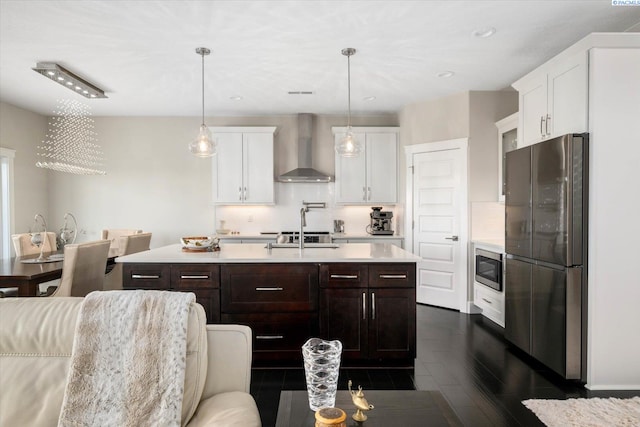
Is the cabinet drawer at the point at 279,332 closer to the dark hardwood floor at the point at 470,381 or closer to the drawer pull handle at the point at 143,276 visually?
the dark hardwood floor at the point at 470,381

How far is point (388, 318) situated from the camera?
300cm

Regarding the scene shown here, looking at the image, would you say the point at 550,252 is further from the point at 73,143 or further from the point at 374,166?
the point at 73,143

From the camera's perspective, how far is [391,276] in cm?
301

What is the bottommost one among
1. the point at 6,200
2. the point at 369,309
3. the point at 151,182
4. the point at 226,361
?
the point at 369,309

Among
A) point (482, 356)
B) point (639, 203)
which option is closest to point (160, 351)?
point (482, 356)

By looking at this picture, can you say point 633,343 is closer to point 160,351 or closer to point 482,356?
point 482,356

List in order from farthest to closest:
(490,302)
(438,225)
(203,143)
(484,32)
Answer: (438,225) < (490,302) < (203,143) < (484,32)

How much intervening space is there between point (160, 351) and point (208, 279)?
176 centimetres

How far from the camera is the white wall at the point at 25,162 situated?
5254 millimetres

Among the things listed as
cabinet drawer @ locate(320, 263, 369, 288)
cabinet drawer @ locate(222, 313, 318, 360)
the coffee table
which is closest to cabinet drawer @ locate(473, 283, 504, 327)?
cabinet drawer @ locate(320, 263, 369, 288)

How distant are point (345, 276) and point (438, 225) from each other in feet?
7.96

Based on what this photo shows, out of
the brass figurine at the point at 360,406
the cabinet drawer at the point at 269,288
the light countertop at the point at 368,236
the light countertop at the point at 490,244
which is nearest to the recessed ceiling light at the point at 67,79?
the cabinet drawer at the point at 269,288

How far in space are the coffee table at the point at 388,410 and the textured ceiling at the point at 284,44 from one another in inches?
101

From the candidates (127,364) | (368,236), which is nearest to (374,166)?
(368,236)
